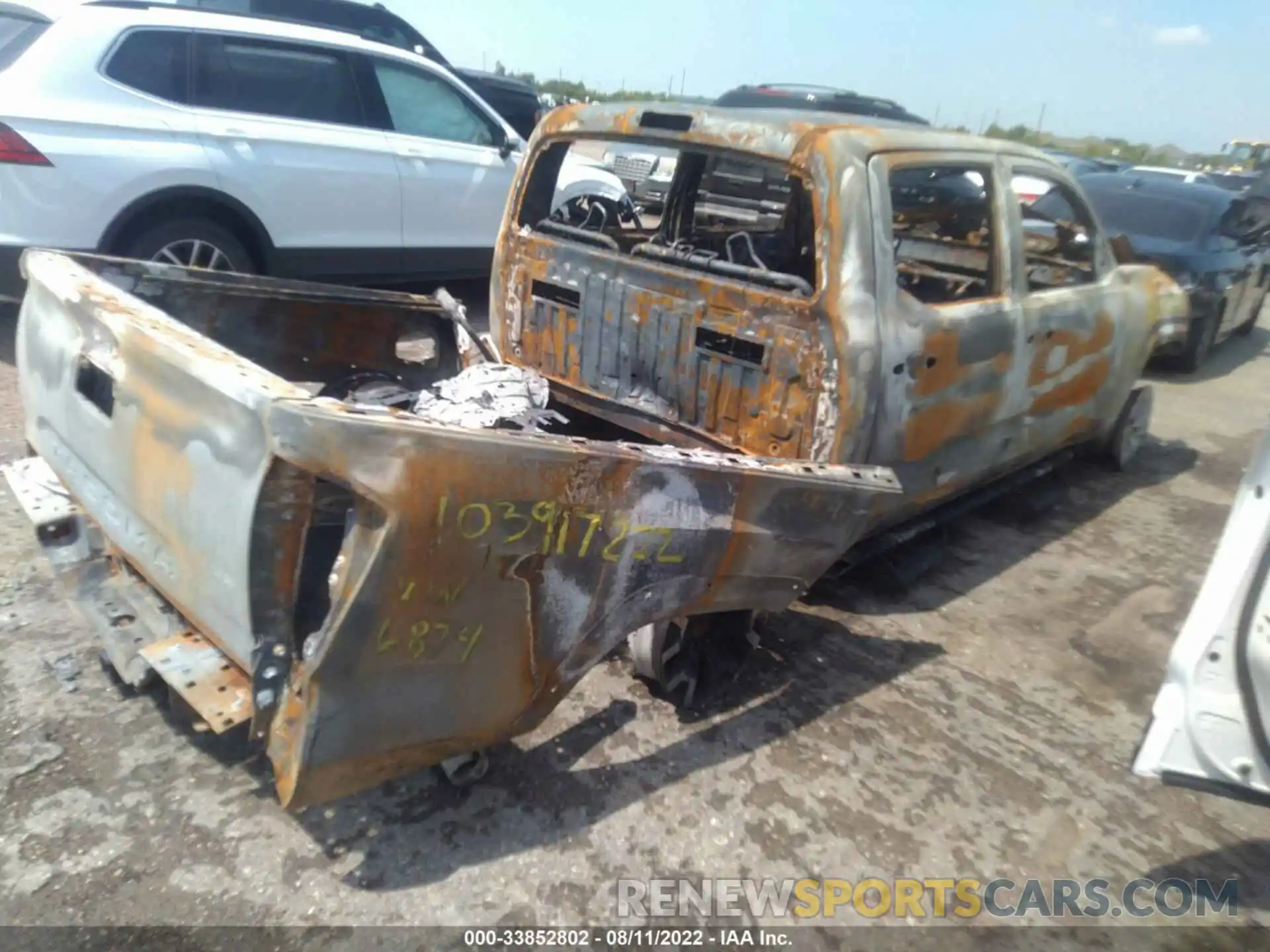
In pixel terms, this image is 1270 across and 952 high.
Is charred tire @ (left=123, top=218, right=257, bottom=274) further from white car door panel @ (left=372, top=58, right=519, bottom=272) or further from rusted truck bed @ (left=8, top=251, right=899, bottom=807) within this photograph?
rusted truck bed @ (left=8, top=251, right=899, bottom=807)

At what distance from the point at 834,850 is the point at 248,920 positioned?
1.49 metres

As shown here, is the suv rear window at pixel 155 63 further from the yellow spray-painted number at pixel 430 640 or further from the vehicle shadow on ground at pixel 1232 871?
the vehicle shadow on ground at pixel 1232 871

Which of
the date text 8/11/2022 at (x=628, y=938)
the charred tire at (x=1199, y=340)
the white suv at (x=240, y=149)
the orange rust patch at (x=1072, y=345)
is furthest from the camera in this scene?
the charred tire at (x=1199, y=340)

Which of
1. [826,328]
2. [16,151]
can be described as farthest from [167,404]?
[16,151]

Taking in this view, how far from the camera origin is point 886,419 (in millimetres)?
3197

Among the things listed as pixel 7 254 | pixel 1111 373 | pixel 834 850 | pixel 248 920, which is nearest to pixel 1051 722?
pixel 834 850

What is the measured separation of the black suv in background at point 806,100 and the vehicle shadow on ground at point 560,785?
25.9 feet

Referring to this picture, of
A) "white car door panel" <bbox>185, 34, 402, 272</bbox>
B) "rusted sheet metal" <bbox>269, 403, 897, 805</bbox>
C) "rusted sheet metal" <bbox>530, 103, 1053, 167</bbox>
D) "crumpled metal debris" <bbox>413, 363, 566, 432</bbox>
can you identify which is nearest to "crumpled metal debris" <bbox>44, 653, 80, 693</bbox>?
"rusted sheet metal" <bbox>269, 403, 897, 805</bbox>

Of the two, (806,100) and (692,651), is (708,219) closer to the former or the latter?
(692,651)

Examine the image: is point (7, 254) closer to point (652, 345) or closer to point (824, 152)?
point (652, 345)

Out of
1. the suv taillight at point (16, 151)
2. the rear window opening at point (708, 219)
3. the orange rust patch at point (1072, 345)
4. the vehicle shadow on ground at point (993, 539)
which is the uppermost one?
the rear window opening at point (708, 219)

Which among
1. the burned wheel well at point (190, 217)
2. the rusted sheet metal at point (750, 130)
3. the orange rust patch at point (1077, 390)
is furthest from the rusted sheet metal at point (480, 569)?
the burned wheel well at point (190, 217)

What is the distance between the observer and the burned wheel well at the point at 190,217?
16.7 ft

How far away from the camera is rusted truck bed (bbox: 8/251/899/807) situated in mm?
1936
